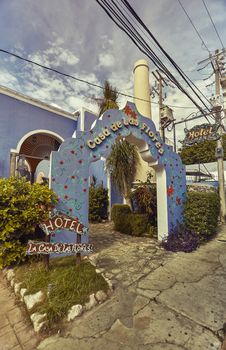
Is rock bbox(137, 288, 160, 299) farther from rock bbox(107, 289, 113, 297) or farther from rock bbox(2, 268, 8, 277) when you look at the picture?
A: rock bbox(2, 268, 8, 277)

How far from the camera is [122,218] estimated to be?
616 centimetres

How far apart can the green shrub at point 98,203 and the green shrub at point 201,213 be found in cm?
385

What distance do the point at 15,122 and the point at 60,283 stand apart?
6521 millimetres

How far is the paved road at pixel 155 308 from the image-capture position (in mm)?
1857

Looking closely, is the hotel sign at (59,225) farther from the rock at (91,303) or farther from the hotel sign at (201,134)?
the hotel sign at (201,134)

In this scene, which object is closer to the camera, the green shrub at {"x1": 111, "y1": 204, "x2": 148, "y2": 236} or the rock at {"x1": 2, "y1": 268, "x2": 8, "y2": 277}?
the rock at {"x1": 2, "y1": 268, "x2": 8, "y2": 277}

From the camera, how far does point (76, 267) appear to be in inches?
121

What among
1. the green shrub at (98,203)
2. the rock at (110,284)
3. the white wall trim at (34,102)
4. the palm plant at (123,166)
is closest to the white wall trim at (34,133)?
the white wall trim at (34,102)

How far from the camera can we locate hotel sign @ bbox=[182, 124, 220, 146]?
753 centimetres

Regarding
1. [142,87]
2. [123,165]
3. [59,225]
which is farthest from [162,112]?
[59,225]

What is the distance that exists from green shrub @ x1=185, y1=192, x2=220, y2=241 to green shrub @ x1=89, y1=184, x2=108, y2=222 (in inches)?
152

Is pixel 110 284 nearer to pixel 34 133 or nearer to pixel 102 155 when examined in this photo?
pixel 102 155

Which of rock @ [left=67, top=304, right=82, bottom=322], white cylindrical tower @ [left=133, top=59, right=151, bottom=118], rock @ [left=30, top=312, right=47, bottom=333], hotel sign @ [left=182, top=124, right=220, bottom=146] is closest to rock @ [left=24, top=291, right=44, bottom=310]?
rock @ [left=30, top=312, right=47, bottom=333]

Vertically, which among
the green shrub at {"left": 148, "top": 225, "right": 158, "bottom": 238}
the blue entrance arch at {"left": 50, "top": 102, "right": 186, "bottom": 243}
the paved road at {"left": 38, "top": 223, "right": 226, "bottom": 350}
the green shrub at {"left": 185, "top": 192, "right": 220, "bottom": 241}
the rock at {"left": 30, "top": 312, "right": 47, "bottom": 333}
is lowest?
the paved road at {"left": 38, "top": 223, "right": 226, "bottom": 350}
